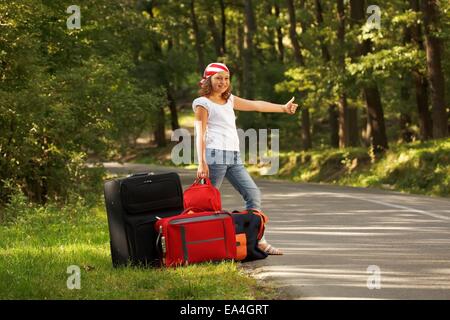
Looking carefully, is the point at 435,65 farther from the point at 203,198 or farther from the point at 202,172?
the point at 203,198

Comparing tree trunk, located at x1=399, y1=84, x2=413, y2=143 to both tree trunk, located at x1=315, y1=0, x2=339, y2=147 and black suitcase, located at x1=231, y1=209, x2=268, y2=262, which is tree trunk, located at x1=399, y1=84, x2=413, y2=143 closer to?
tree trunk, located at x1=315, y1=0, x2=339, y2=147

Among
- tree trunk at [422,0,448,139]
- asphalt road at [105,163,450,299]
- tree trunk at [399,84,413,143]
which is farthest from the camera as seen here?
tree trunk at [399,84,413,143]

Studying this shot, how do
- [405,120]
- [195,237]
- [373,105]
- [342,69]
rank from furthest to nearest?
[405,120]
[373,105]
[342,69]
[195,237]

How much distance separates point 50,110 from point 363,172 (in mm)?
12571

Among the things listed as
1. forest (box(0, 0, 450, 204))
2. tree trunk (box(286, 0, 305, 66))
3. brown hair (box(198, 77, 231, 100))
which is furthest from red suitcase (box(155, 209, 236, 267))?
tree trunk (box(286, 0, 305, 66))

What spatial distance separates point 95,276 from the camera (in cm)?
883

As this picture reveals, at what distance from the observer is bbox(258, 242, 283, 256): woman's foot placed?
10180 millimetres

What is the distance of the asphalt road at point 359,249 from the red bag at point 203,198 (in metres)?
0.73

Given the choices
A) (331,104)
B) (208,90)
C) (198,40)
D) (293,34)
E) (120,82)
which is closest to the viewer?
(208,90)

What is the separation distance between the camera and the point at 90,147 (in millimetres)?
20328

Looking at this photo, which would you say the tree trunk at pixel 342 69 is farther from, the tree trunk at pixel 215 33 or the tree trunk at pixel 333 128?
the tree trunk at pixel 215 33

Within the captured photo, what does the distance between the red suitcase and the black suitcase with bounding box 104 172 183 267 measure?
16 cm

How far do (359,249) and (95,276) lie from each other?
10.2ft

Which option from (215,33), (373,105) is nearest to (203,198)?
(373,105)
